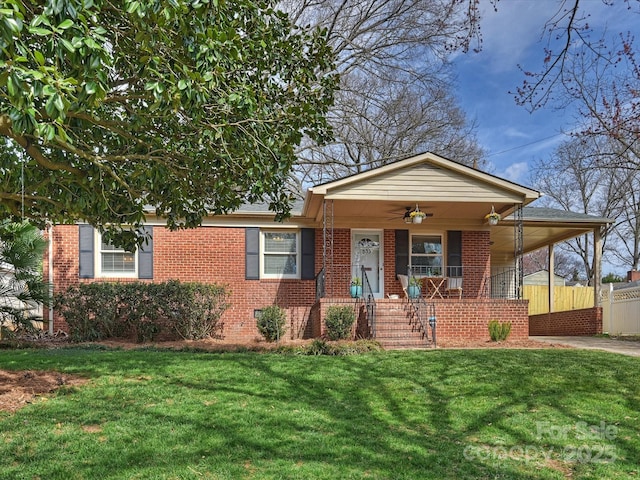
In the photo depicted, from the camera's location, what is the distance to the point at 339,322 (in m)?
11.3

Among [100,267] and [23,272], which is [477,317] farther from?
[23,272]

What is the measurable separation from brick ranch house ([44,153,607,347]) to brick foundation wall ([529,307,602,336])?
0.87ft

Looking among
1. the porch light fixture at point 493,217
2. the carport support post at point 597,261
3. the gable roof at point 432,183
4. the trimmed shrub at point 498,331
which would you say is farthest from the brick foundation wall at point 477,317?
the carport support post at point 597,261

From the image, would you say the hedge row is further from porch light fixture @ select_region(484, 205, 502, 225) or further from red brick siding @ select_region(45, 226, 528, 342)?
porch light fixture @ select_region(484, 205, 502, 225)

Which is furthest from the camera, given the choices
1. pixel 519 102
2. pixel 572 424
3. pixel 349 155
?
pixel 349 155

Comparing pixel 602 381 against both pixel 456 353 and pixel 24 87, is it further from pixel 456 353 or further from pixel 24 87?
pixel 24 87

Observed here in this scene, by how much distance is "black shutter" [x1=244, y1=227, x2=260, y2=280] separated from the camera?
14070 millimetres

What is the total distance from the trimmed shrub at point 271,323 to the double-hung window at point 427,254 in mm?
4792

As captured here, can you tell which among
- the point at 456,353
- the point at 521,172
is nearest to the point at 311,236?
the point at 456,353

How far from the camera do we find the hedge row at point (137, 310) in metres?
12.0

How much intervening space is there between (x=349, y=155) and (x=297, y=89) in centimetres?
1739

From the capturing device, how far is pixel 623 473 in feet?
A: 13.4

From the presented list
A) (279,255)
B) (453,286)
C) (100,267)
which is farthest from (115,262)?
(453,286)

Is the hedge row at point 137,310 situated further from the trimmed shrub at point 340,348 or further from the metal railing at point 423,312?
the metal railing at point 423,312
